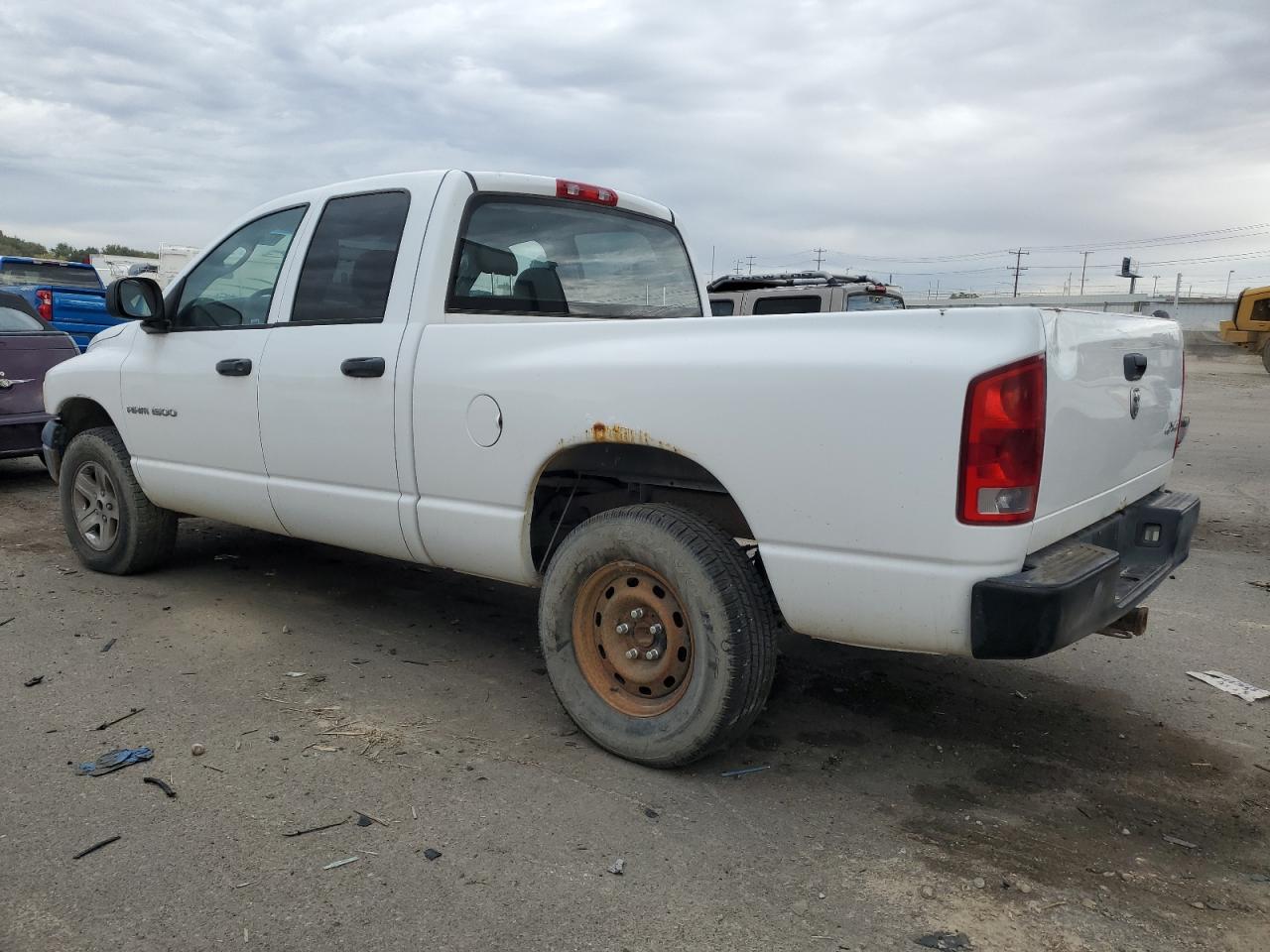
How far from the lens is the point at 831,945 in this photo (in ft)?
7.65

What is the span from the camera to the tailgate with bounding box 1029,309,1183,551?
2656mm

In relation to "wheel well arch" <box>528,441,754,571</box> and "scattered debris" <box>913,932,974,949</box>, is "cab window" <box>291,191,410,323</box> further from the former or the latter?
"scattered debris" <box>913,932,974,949</box>

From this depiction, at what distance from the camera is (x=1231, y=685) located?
409cm

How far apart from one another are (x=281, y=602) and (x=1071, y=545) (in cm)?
382

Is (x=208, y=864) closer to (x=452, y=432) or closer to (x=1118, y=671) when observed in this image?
(x=452, y=432)

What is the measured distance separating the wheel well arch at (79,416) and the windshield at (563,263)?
275 centimetres

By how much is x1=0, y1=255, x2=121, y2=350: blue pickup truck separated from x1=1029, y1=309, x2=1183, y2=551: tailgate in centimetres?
1359

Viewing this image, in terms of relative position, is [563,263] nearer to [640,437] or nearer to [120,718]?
[640,437]

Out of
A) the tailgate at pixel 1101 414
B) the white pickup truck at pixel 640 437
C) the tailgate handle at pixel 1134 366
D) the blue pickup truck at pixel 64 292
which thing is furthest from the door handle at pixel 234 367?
the blue pickup truck at pixel 64 292

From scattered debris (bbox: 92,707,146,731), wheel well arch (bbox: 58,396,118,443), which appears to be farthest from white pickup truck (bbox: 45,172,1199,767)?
scattered debris (bbox: 92,707,146,731)

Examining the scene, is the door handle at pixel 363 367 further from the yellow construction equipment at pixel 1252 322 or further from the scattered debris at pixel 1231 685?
the yellow construction equipment at pixel 1252 322

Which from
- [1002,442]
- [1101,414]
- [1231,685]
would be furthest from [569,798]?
[1231,685]

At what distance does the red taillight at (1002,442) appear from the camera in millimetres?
2494

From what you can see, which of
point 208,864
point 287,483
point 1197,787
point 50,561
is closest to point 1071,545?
point 1197,787
